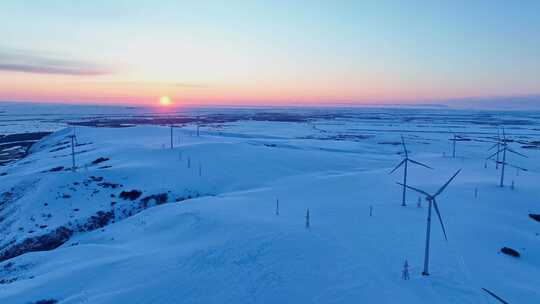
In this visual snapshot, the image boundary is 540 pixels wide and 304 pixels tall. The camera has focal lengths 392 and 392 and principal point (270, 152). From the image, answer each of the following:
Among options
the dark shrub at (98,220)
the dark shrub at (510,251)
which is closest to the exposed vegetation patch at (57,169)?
the dark shrub at (98,220)

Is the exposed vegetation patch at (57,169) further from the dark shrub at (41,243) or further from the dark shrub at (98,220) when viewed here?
the dark shrub at (41,243)

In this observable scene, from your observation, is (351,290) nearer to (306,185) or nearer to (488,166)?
(306,185)

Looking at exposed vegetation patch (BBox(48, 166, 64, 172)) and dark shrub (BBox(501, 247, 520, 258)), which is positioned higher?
exposed vegetation patch (BBox(48, 166, 64, 172))

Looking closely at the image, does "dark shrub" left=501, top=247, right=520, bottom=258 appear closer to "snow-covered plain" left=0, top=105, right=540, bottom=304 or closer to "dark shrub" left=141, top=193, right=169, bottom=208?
"snow-covered plain" left=0, top=105, right=540, bottom=304

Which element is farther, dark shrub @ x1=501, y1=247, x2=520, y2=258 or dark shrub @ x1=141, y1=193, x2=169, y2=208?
dark shrub @ x1=141, y1=193, x2=169, y2=208

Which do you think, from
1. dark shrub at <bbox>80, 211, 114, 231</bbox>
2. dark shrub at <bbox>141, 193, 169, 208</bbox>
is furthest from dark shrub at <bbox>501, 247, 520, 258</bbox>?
dark shrub at <bbox>80, 211, 114, 231</bbox>

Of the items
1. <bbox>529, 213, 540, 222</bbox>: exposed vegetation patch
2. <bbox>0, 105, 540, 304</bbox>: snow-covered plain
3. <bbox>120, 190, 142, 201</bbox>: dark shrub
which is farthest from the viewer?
<bbox>120, 190, 142, 201</bbox>: dark shrub

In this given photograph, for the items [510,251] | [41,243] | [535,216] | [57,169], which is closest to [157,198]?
[41,243]

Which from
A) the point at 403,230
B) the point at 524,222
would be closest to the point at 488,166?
the point at 524,222
